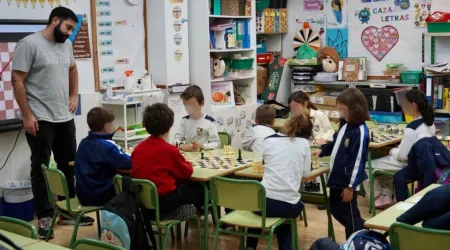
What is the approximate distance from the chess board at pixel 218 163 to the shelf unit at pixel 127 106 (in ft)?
5.46

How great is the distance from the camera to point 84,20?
6254 mm

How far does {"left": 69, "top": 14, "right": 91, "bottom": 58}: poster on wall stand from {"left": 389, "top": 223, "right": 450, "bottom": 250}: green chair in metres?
4.18

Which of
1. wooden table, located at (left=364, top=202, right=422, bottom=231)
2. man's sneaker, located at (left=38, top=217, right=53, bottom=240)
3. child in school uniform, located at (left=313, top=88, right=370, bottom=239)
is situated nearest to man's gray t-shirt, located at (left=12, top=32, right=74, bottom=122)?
man's sneaker, located at (left=38, top=217, right=53, bottom=240)

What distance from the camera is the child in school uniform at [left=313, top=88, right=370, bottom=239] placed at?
4121 mm

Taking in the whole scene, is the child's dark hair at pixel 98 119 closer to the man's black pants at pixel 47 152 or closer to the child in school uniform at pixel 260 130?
the man's black pants at pixel 47 152

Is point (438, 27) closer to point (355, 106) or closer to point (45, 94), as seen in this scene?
point (355, 106)

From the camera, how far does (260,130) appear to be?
5191 mm

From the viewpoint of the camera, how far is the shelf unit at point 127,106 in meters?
6.28

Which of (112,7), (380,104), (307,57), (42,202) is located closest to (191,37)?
(112,7)

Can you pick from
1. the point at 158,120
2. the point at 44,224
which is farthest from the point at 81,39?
the point at 158,120

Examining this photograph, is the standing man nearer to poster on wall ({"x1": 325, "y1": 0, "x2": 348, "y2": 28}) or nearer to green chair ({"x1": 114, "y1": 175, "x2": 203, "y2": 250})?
green chair ({"x1": 114, "y1": 175, "x2": 203, "y2": 250})

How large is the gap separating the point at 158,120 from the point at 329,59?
4.51 m

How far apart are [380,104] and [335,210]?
363 cm

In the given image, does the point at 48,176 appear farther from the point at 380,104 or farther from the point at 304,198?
the point at 380,104
